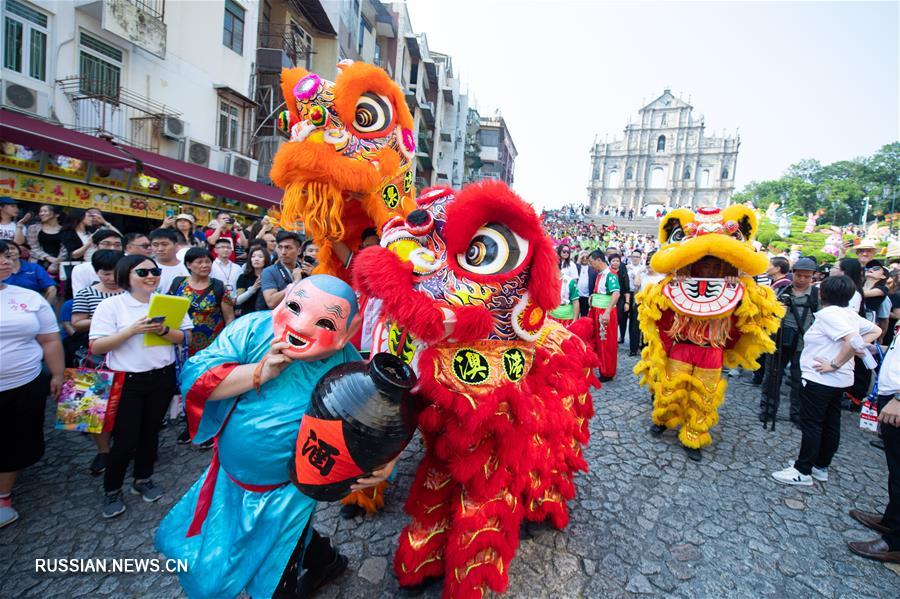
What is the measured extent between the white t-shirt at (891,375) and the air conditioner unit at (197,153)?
12.2 metres

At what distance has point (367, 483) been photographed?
1632mm

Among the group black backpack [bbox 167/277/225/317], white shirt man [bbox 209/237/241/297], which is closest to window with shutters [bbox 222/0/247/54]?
white shirt man [bbox 209/237/241/297]

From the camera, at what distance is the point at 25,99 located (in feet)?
23.1

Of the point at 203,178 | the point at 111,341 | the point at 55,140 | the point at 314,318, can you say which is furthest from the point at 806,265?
the point at 203,178

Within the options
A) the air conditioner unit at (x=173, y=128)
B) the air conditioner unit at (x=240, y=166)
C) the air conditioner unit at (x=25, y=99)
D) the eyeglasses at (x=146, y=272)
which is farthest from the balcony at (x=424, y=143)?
the eyeglasses at (x=146, y=272)

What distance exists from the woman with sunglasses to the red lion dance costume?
1.81 meters

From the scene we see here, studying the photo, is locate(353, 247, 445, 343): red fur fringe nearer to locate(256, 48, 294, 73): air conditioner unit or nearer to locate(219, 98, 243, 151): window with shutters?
locate(219, 98, 243, 151): window with shutters

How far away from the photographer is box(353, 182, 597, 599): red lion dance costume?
1.92m

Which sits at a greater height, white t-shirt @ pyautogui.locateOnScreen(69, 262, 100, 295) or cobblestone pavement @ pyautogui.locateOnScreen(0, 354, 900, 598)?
white t-shirt @ pyautogui.locateOnScreen(69, 262, 100, 295)

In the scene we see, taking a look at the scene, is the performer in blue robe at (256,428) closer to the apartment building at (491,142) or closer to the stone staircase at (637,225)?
the stone staircase at (637,225)

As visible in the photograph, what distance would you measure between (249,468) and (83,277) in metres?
3.07

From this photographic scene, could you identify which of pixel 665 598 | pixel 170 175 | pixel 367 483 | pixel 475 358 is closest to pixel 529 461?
pixel 475 358

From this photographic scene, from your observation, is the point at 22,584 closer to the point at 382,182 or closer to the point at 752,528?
the point at 382,182

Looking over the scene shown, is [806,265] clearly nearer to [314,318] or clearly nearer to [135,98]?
[314,318]
